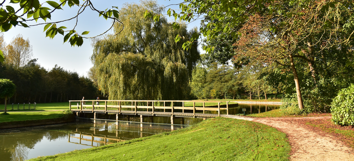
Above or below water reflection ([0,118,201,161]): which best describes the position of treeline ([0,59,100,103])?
above

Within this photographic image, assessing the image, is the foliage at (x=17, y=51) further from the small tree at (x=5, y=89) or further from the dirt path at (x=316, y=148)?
the dirt path at (x=316, y=148)

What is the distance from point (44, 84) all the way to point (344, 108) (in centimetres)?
4530

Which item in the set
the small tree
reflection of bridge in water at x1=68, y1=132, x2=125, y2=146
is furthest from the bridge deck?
the small tree

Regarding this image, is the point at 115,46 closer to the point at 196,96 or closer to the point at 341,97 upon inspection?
the point at 341,97

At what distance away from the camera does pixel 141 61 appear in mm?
16844

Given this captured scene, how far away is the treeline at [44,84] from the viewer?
1400 inches

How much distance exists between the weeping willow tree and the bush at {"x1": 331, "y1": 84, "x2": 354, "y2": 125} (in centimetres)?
1098

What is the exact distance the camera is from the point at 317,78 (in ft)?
41.1

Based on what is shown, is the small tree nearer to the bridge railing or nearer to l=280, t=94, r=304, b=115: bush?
the bridge railing

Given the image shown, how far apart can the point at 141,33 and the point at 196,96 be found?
30.1 meters

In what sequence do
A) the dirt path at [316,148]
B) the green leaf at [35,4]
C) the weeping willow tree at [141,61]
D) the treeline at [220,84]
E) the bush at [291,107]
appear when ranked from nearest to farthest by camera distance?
the green leaf at [35,4]
the dirt path at [316,148]
the bush at [291,107]
the weeping willow tree at [141,61]
the treeline at [220,84]

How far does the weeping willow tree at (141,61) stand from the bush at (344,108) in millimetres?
10976

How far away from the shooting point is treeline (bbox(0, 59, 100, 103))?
3556cm

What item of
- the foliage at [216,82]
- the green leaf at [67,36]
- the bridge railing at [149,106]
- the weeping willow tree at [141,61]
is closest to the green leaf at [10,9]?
the green leaf at [67,36]
